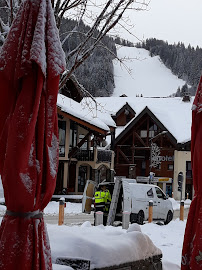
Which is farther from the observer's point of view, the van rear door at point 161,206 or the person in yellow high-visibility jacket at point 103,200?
the van rear door at point 161,206

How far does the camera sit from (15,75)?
3391 millimetres

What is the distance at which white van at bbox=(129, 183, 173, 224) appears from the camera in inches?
703

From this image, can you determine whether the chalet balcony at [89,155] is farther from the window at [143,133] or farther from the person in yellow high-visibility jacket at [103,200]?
the person in yellow high-visibility jacket at [103,200]

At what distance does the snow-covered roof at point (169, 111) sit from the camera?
128 feet

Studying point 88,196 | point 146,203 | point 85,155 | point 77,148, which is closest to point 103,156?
point 85,155

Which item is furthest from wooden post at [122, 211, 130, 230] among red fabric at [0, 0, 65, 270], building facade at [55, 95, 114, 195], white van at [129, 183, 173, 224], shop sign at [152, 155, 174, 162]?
shop sign at [152, 155, 174, 162]

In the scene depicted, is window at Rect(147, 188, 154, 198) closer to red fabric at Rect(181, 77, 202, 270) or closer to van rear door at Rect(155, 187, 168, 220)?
van rear door at Rect(155, 187, 168, 220)

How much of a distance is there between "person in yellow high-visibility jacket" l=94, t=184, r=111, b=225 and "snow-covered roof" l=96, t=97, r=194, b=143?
20.2 m

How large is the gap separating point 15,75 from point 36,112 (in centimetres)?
38

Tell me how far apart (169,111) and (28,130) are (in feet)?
134

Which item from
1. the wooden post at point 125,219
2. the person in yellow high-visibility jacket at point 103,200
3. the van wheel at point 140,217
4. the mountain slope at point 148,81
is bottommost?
the van wheel at point 140,217

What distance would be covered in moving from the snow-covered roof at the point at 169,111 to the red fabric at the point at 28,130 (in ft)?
98.5

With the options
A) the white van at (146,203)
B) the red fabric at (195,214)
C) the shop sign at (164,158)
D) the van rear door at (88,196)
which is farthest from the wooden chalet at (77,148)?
the red fabric at (195,214)

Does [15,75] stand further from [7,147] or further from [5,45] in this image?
[7,147]
